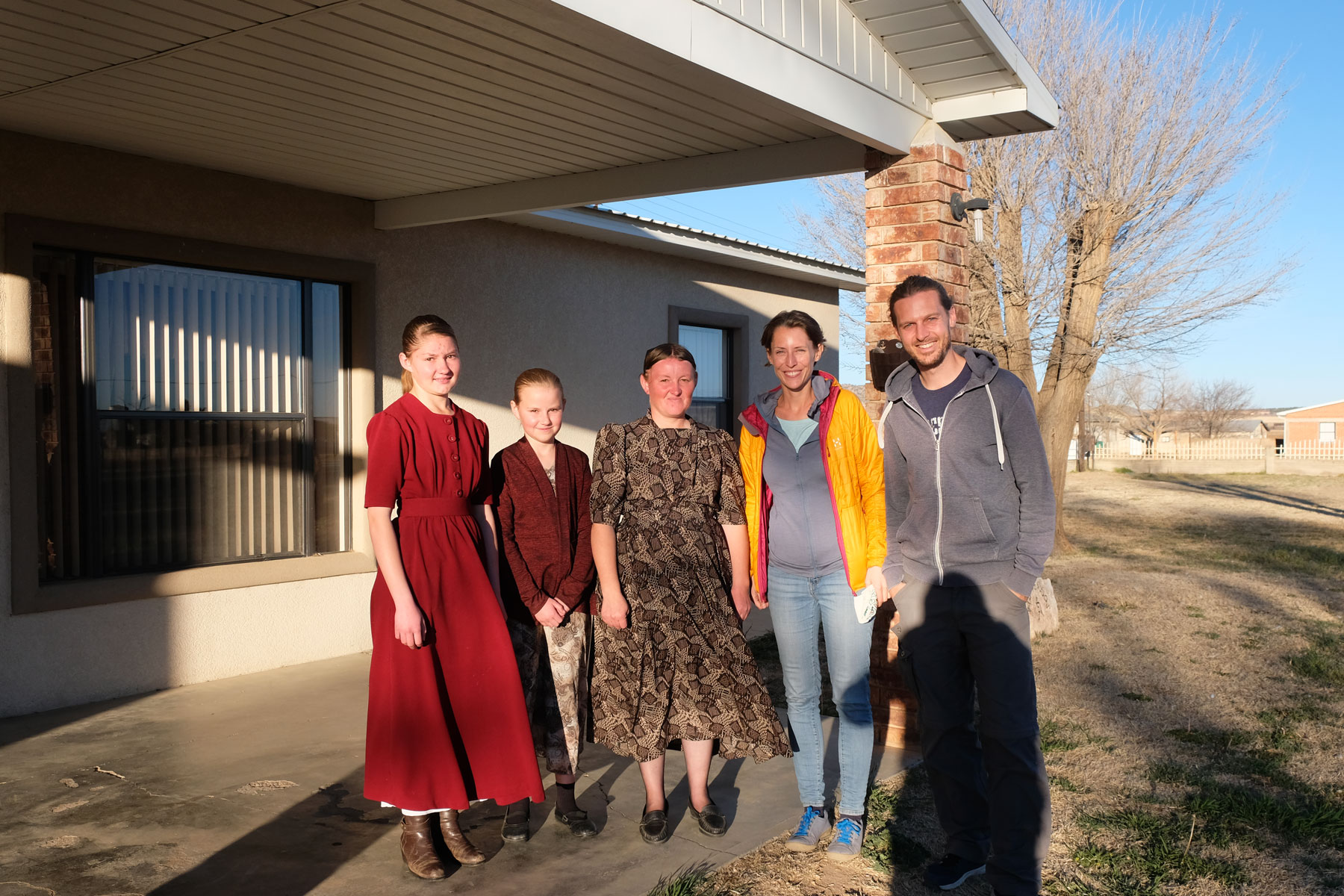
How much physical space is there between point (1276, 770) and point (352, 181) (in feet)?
20.1

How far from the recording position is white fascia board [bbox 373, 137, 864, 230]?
18.0 ft

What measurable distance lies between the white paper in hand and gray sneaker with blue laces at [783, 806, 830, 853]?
0.80 meters

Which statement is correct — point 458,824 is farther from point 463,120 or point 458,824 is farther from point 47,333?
point 47,333

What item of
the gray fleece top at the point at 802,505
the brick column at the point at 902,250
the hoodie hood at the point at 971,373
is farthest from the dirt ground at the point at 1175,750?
the hoodie hood at the point at 971,373

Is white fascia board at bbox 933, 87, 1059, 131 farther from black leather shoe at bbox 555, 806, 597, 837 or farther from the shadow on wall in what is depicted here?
the shadow on wall

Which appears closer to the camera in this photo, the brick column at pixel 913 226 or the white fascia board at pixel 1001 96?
the white fascia board at pixel 1001 96

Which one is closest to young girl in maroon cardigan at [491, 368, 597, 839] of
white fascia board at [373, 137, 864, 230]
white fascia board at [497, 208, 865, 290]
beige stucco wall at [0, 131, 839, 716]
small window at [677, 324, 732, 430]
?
white fascia board at [373, 137, 864, 230]

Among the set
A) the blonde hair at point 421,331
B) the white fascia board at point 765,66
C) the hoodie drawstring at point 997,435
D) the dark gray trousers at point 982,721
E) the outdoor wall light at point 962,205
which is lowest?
the dark gray trousers at point 982,721

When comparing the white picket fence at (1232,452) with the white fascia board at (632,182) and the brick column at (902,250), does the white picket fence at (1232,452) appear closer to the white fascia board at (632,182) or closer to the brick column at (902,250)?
the brick column at (902,250)

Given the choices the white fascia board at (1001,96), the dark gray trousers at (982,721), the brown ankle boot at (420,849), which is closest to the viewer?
the dark gray trousers at (982,721)

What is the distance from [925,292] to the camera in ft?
10.7

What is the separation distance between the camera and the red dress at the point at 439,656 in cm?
336

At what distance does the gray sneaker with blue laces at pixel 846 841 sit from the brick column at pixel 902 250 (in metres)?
1.32

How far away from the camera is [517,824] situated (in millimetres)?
3760
